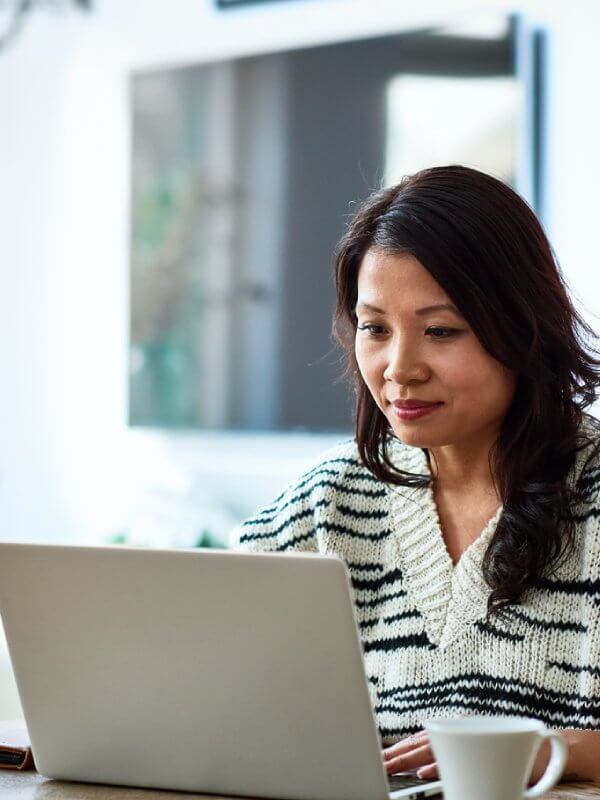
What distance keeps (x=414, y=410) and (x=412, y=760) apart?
1.32 ft

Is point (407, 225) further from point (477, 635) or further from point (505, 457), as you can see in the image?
point (477, 635)

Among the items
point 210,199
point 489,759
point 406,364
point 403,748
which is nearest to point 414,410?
point 406,364

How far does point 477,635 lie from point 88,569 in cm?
53

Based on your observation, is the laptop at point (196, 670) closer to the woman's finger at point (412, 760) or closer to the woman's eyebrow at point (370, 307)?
the woman's finger at point (412, 760)

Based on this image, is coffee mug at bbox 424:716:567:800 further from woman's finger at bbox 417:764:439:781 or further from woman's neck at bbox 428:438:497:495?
woman's neck at bbox 428:438:497:495

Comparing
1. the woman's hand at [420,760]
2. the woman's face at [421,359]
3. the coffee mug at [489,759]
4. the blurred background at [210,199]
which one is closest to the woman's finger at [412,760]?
the woman's hand at [420,760]

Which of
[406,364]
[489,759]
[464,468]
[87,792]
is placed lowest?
[87,792]

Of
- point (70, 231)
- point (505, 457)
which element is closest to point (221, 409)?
point (70, 231)

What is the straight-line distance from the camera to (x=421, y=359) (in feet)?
4.54

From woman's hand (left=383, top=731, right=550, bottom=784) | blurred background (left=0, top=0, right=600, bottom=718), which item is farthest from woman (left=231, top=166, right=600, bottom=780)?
blurred background (left=0, top=0, right=600, bottom=718)

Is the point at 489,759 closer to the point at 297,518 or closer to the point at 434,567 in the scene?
the point at 434,567

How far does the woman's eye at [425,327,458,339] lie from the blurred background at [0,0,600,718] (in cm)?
139

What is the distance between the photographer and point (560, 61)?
2.74 metres

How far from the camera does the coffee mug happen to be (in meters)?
0.93
